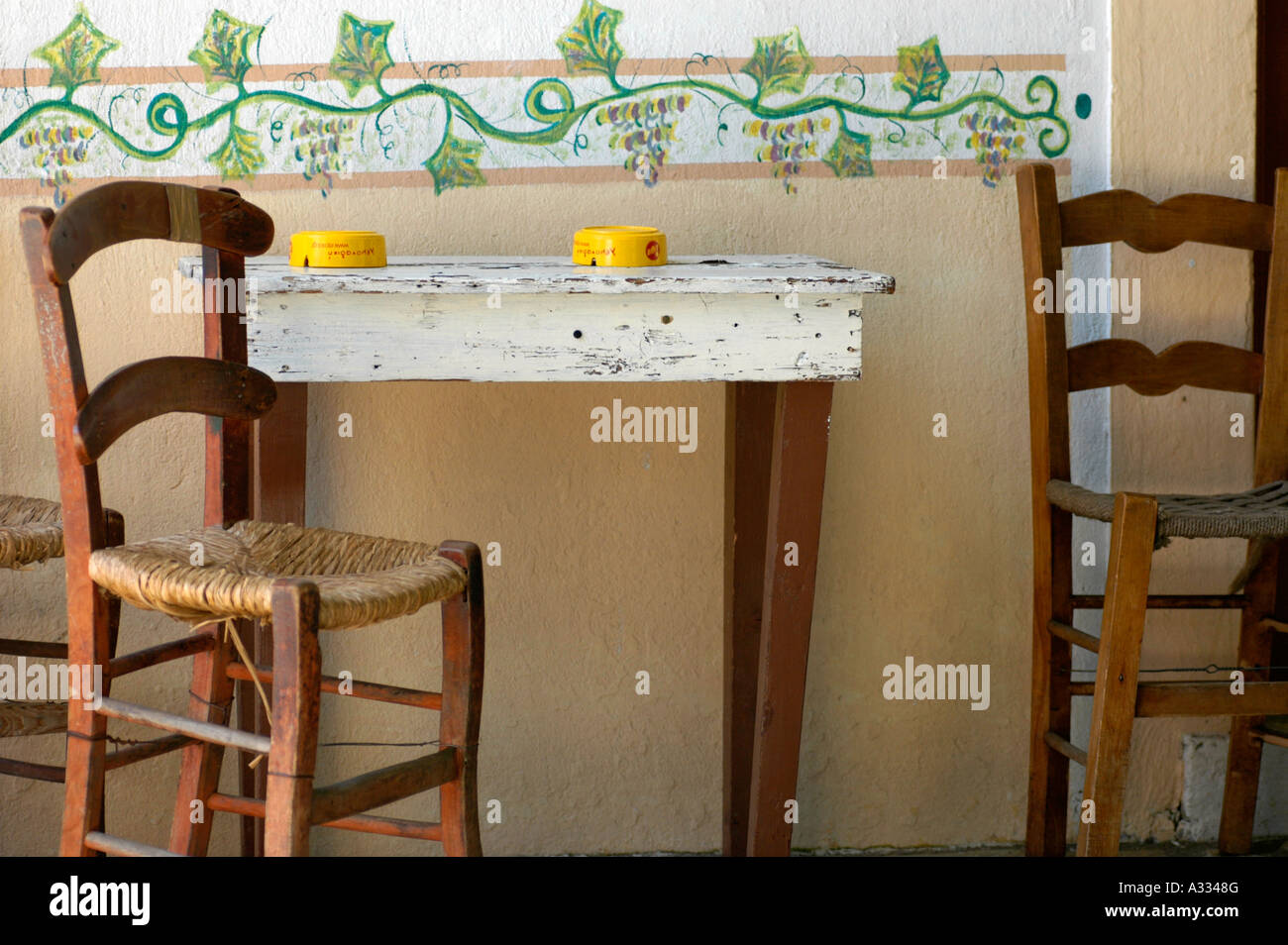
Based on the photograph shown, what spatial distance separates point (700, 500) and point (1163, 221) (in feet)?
3.02

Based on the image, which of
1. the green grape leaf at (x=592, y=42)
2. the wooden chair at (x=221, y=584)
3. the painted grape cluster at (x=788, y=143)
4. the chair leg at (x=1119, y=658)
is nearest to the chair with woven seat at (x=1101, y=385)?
the chair leg at (x=1119, y=658)

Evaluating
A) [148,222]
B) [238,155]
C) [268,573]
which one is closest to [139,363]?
[148,222]

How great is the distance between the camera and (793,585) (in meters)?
1.79

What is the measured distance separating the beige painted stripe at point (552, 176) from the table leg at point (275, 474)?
395mm

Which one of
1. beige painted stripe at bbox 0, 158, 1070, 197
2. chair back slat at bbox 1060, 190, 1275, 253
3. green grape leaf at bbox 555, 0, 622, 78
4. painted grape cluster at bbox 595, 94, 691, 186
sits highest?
green grape leaf at bbox 555, 0, 622, 78

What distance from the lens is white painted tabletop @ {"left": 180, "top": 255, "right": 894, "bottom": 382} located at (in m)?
1.71

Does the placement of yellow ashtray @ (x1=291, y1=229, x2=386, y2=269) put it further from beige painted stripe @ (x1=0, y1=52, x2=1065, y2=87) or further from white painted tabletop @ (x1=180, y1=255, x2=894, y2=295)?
beige painted stripe @ (x1=0, y1=52, x2=1065, y2=87)

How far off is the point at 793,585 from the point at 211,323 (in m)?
0.87

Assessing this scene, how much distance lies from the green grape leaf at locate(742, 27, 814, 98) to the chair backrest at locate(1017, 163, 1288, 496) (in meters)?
0.44

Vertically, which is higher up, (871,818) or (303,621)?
(303,621)

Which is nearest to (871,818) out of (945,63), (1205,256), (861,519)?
(861,519)

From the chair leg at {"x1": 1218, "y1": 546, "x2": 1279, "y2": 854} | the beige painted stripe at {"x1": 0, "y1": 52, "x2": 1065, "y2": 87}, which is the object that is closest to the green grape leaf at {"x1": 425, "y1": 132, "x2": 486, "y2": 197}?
the beige painted stripe at {"x1": 0, "y1": 52, "x2": 1065, "y2": 87}
